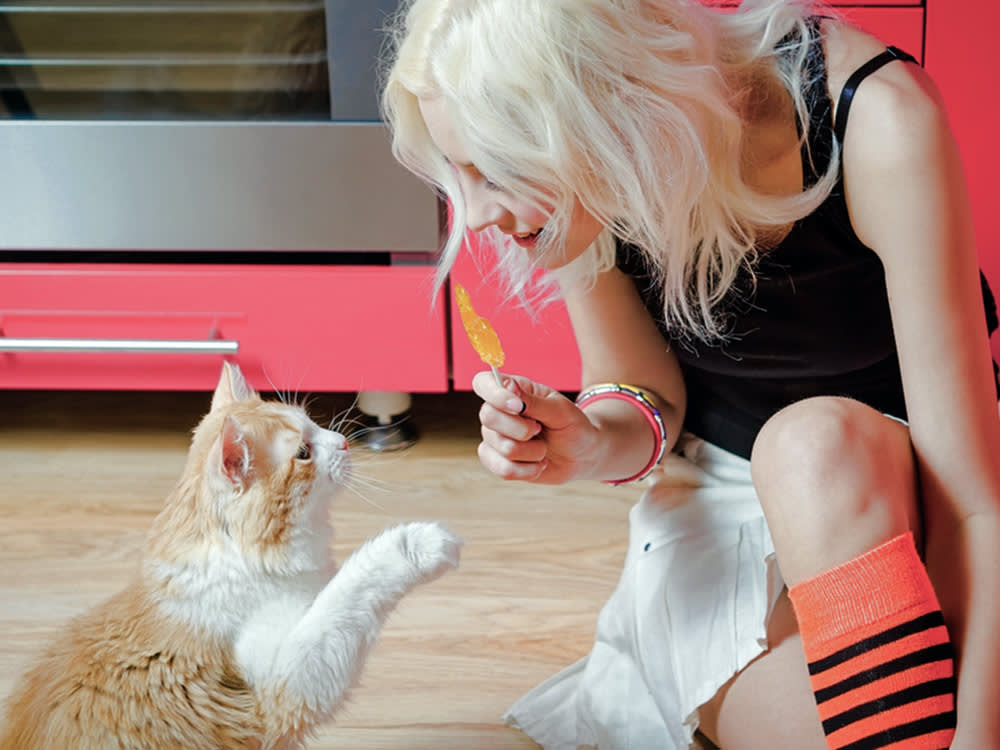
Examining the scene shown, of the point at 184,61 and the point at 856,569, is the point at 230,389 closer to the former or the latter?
the point at 856,569

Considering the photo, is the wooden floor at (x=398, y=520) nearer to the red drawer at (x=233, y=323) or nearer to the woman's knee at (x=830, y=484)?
the red drawer at (x=233, y=323)

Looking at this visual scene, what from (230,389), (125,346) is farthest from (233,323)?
(230,389)

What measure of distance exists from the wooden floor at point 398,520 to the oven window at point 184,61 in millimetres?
489

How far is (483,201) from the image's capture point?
854 mm

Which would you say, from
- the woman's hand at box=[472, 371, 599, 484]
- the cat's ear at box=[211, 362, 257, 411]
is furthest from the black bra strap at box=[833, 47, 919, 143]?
the cat's ear at box=[211, 362, 257, 411]

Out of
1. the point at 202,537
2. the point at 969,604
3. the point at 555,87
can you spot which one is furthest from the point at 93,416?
the point at 969,604

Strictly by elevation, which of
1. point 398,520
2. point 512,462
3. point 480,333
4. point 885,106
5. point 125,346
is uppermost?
point 885,106

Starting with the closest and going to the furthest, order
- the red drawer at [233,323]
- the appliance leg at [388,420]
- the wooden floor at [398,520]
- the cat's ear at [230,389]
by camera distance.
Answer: the cat's ear at [230,389] → the wooden floor at [398,520] → the red drawer at [233,323] → the appliance leg at [388,420]

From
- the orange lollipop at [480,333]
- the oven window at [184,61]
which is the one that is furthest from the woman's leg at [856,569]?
the oven window at [184,61]

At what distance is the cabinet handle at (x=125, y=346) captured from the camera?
5.04 ft

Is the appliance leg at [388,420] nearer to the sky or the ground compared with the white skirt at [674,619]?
nearer to the ground

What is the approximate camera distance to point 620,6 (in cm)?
81

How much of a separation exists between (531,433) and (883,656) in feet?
1.01

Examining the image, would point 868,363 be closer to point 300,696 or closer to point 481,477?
point 300,696
